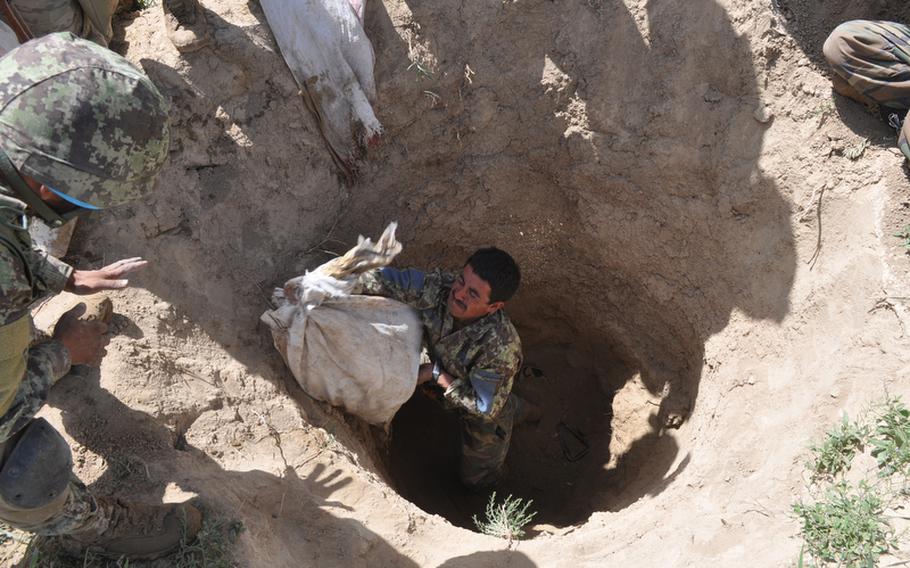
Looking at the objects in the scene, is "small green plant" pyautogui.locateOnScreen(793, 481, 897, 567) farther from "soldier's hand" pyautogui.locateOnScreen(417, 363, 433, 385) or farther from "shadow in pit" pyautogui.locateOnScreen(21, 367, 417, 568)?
"soldier's hand" pyautogui.locateOnScreen(417, 363, 433, 385)

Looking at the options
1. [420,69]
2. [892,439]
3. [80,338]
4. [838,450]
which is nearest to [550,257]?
[420,69]

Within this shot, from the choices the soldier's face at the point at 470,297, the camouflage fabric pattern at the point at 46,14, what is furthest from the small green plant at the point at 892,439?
the camouflage fabric pattern at the point at 46,14

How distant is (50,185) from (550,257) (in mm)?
3250

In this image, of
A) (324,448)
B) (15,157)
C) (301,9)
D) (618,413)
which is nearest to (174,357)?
(324,448)

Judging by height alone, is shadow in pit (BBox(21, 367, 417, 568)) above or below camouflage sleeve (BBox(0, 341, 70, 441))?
below

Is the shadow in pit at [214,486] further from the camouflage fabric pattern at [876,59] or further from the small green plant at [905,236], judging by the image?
the camouflage fabric pattern at [876,59]

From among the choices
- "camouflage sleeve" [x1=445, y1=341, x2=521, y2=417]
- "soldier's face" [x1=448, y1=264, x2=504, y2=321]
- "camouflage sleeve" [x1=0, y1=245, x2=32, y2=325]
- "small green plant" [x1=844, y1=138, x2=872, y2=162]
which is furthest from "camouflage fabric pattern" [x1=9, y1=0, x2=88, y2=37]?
"small green plant" [x1=844, y1=138, x2=872, y2=162]

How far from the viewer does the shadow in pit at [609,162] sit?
3.70 metres

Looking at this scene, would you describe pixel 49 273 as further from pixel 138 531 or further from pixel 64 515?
pixel 138 531

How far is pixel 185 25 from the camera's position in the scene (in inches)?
133

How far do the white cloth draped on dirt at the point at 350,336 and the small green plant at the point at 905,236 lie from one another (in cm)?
235

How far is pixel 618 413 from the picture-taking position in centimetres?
466

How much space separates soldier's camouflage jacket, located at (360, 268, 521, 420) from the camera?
344cm

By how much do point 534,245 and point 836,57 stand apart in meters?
2.02
